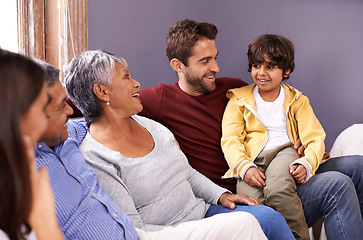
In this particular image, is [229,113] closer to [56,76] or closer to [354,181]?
[354,181]

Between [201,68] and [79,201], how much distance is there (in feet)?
3.27

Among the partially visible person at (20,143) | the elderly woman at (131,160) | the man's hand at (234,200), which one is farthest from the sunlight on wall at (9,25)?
the partially visible person at (20,143)

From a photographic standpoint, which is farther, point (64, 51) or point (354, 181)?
point (64, 51)

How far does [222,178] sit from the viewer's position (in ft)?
5.68

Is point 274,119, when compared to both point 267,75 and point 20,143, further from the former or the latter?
point 20,143

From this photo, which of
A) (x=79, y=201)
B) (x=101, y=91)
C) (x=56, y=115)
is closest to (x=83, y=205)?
(x=79, y=201)

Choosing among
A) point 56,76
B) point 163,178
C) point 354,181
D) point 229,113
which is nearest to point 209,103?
point 229,113

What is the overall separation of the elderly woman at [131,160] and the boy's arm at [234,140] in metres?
0.19

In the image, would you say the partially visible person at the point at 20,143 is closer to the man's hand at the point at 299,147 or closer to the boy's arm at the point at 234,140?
the boy's arm at the point at 234,140

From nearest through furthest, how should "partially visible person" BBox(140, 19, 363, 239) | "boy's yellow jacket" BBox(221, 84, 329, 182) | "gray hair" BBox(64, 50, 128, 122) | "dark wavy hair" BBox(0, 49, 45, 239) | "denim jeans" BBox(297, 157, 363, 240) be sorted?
"dark wavy hair" BBox(0, 49, 45, 239), "gray hair" BBox(64, 50, 128, 122), "denim jeans" BBox(297, 157, 363, 240), "partially visible person" BBox(140, 19, 363, 239), "boy's yellow jacket" BBox(221, 84, 329, 182)

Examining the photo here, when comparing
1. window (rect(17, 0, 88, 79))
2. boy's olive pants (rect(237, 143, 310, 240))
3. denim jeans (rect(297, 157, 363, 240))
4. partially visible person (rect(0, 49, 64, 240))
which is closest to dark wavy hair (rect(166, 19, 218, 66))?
window (rect(17, 0, 88, 79))

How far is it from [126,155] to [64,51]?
0.88 m

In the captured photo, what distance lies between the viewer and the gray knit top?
1229 millimetres

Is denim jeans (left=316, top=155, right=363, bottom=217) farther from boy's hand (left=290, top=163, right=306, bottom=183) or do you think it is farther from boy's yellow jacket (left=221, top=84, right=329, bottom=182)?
boy's hand (left=290, top=163, right=306, bottom=183)
